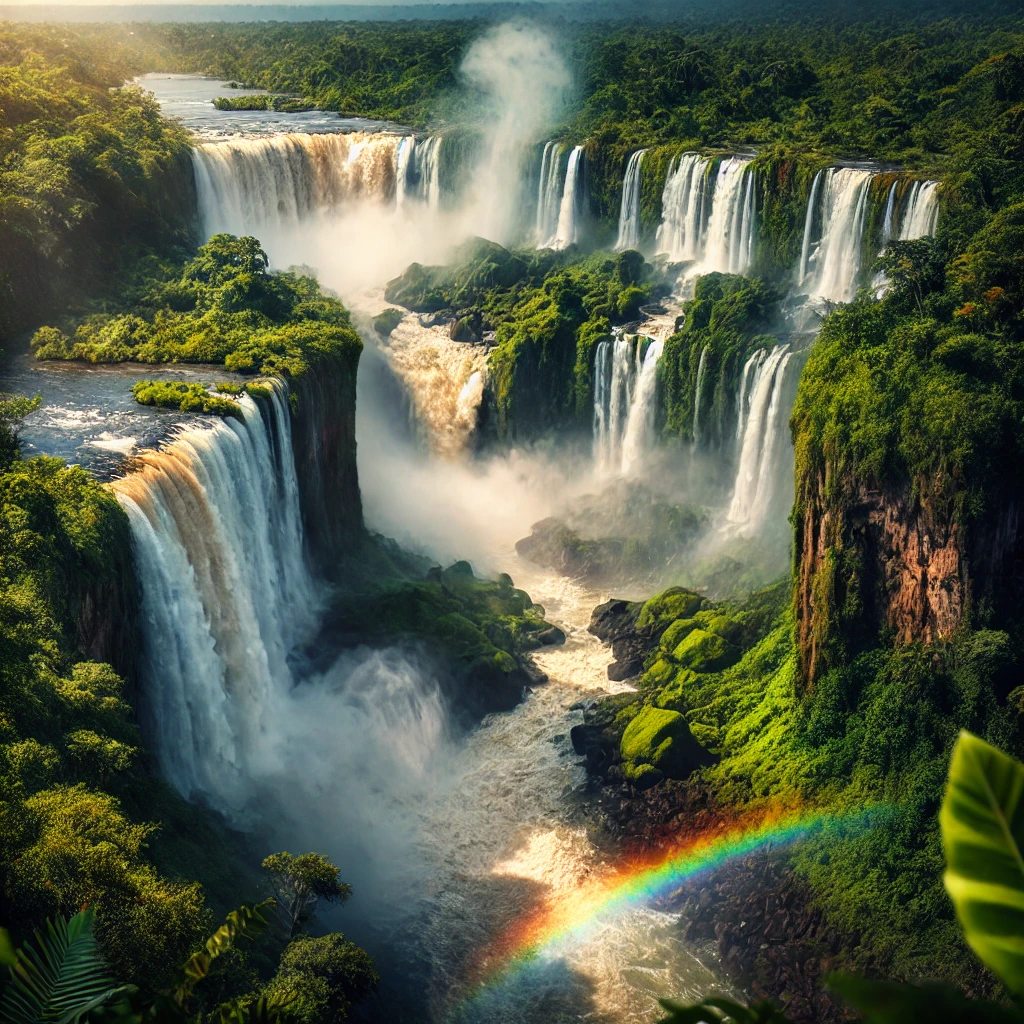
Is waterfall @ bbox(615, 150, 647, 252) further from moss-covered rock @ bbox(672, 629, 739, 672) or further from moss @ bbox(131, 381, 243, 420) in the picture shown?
moss @ bbox(131, 381, 243, 420)

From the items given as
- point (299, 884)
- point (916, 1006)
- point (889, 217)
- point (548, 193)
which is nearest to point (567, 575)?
point (889, 217)

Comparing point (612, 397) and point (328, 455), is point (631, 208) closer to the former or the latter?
point (612, 397)

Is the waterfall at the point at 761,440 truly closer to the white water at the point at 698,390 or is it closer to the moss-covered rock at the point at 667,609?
the white water at the point at 698,390

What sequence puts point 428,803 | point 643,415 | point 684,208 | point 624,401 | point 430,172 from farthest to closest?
1. point 430,172
2. point 684,208
3. point 624,401
4. point 643,415
5. point 428,803

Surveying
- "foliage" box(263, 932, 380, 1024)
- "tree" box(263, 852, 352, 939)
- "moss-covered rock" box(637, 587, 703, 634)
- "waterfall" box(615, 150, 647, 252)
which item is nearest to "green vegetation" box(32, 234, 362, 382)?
"moss-covered rock" box(637, 587, 703, 634)

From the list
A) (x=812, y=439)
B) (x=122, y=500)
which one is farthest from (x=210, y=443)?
(x=812, y=439)
